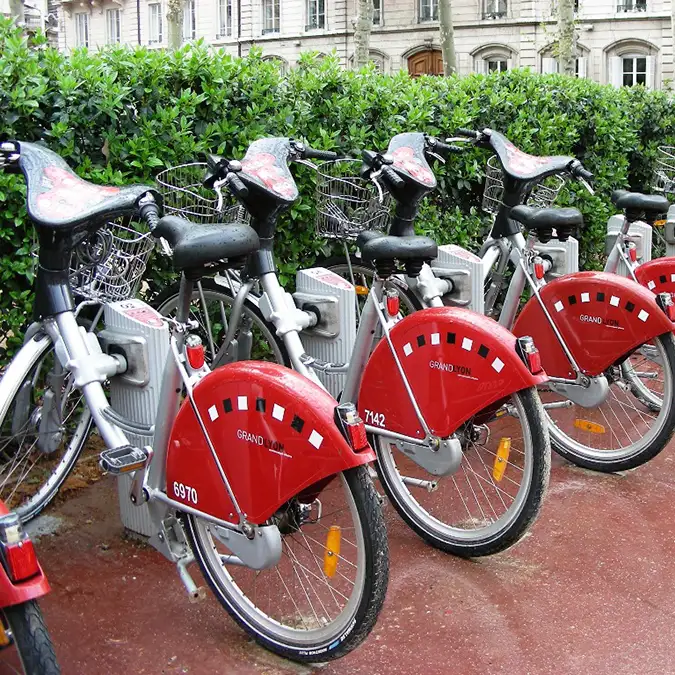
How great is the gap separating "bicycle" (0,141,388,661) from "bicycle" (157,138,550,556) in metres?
0.52

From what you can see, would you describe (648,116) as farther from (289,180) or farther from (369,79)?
(289,180)

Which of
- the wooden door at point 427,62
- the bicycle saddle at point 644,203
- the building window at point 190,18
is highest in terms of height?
the building window at point 190,18

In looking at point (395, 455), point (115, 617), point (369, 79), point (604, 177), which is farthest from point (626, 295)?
point (604, 177)

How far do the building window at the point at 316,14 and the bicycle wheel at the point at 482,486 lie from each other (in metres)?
37.1

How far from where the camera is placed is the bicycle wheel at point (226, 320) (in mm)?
4141

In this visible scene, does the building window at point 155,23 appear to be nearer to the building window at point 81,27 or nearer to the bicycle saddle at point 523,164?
the building window at point 81,27

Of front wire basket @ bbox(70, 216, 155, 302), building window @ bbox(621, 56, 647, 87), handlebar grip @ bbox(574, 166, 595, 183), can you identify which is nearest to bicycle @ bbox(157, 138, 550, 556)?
front wire basket @ bbox(70, 216, 155, 302)

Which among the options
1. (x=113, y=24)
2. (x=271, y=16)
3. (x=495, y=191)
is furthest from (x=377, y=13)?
(x=495, y=191)

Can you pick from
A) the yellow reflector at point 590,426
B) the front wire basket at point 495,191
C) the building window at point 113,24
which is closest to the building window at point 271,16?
the building window at point 113,24

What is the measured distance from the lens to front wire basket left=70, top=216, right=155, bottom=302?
3.72m

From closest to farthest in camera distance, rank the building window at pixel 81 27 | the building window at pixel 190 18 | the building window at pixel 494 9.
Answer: the building window at pixel 494 9 → the building window at pixel 190 18 → the building window at pixel 81 27

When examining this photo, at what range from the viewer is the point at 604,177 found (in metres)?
7.36

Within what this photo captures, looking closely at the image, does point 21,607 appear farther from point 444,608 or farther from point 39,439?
point 39,439

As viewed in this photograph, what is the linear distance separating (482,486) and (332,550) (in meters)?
1.36
